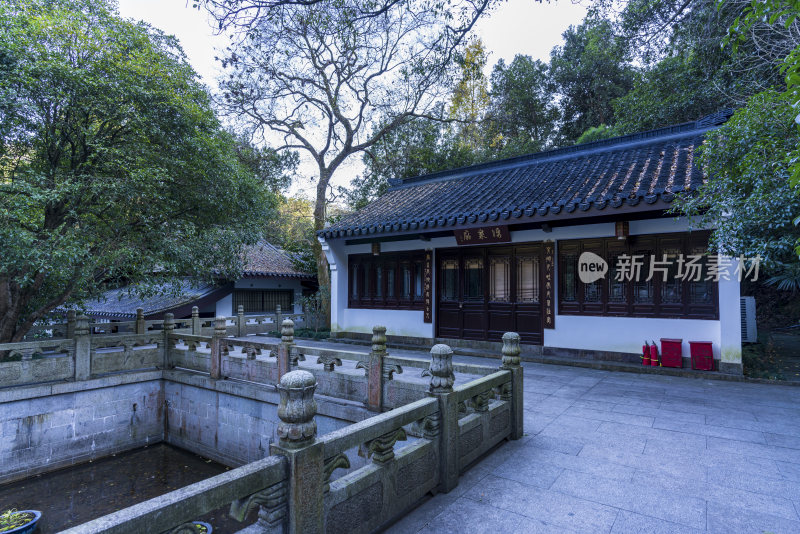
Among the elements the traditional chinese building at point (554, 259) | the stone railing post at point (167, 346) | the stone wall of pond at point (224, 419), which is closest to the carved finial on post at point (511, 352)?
the stone wall of pond at point (224, 419)

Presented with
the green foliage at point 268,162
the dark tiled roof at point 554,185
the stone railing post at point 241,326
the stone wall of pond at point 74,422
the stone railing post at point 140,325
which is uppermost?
the green foliage at point 268,162

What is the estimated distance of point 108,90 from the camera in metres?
5.59

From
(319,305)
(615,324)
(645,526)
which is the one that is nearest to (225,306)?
(319,305)

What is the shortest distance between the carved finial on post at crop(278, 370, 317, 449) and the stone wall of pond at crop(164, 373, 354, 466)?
3.43 meters

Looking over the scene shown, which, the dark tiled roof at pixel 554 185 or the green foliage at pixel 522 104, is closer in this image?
the dark tiled roof at pixel 554 185

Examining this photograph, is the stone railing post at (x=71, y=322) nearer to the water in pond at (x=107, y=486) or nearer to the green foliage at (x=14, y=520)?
the water in pond at (x=107, y=486)

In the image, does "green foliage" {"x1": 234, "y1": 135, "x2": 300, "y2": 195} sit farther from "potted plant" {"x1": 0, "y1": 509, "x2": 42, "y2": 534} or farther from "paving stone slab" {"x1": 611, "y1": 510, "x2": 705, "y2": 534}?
"paving stone slab" {"x1": 611, "y1": 510, "x2": 705, "y2": 534}

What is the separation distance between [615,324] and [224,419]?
704 cm

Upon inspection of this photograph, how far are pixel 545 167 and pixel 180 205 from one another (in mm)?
7989

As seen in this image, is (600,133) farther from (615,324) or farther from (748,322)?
(615,324)

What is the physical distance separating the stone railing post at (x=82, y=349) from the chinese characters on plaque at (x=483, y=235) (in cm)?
694

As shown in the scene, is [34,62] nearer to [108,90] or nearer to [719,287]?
[108,90]

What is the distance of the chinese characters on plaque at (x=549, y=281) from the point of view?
821 cm

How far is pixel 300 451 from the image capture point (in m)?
2.16
